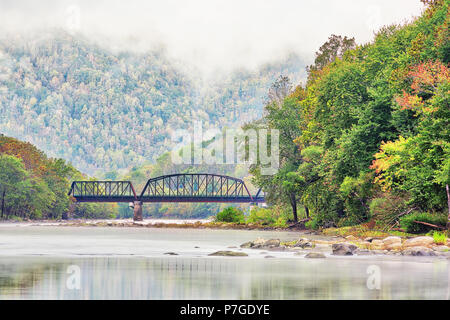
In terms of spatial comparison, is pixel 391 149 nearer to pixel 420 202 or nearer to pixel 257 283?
pixel 420 202

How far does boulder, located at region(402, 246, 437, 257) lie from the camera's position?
36.3m

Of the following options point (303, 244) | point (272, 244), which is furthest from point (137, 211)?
point (303, 244)

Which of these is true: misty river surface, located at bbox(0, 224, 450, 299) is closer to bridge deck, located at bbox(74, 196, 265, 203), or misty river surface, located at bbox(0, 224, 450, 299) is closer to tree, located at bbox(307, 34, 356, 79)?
tree, located at bbox(307, 34, 356, 79)

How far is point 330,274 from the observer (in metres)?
27.6

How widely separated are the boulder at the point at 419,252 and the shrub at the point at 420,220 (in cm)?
977

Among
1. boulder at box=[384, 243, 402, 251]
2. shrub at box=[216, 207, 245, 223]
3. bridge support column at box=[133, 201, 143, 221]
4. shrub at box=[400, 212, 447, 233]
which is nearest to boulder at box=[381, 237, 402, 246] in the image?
boulder at box=[384, 243, 402, 251]

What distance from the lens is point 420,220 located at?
1891 inches

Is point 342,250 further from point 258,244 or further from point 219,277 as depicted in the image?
point 219,277

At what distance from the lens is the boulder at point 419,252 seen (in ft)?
119

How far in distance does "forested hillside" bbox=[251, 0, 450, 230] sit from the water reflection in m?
13.3

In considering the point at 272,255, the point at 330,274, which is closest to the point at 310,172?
the point at 272,255

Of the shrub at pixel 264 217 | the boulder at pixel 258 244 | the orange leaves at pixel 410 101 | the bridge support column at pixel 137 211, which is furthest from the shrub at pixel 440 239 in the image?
the bridge support column at pixel 137 211

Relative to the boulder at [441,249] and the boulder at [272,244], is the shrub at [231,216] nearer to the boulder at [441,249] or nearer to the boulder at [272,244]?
the boulder at [272,244]
